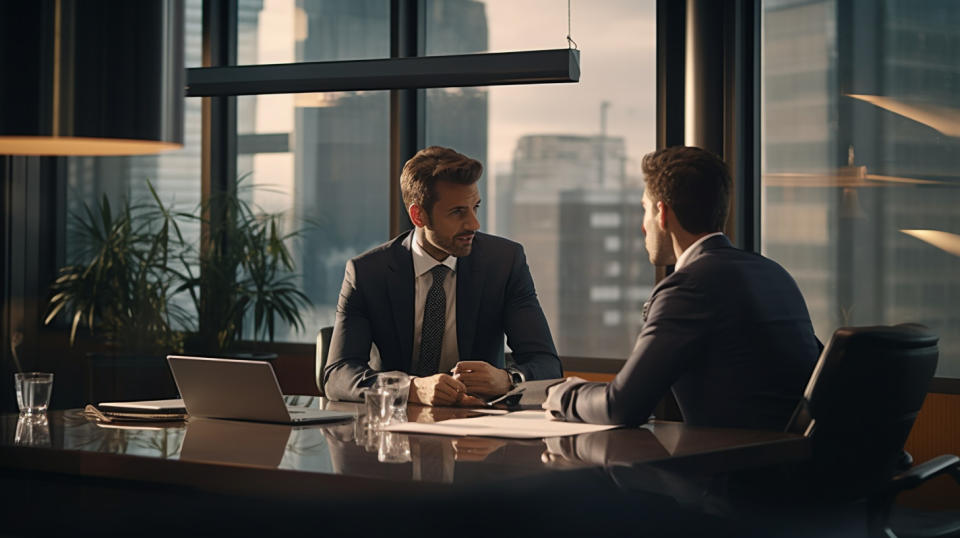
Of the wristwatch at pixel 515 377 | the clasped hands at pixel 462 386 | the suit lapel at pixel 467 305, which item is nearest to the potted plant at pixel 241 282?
the suit lapel at pixel 467 305

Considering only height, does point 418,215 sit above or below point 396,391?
above

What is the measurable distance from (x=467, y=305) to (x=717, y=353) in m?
1.26

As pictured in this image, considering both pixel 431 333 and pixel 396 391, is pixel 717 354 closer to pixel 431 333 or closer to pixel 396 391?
pixel 396 391

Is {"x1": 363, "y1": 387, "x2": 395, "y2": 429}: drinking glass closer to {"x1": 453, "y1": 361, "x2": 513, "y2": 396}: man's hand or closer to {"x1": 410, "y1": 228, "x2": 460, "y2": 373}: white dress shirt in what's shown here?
{"x1": 453, "y1": 361, "x2": 513, "y2": 396}: man's hand

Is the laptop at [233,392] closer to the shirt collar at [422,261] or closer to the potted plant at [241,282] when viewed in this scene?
the shirt collar at [422,261]

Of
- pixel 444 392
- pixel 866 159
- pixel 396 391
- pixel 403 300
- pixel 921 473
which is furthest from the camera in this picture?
pixel 866 159

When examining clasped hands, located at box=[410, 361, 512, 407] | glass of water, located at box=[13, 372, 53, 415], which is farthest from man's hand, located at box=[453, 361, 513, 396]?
glass of water, located at box=[13, 372, 53, 415]

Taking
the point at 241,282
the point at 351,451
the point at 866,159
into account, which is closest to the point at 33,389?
the point at 351,451

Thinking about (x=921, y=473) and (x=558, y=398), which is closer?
(x=921, y=473)

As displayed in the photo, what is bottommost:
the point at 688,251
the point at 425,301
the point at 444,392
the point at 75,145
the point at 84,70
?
the point at 444,392

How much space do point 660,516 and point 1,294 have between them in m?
5.51

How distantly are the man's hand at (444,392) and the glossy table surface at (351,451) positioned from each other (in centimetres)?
49

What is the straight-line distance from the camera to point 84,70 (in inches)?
91.1

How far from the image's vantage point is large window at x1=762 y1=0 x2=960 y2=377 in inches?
177
